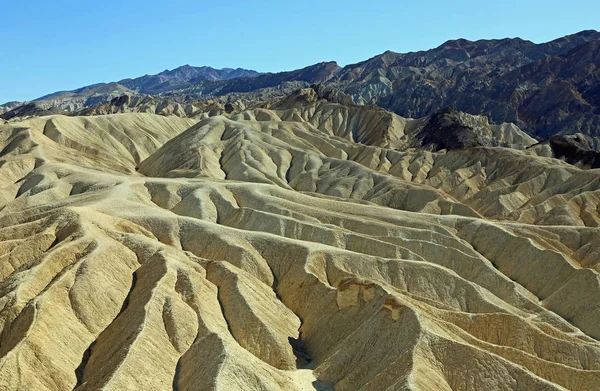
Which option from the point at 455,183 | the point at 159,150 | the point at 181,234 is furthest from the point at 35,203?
the point at 455,183

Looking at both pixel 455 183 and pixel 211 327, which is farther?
pixel 455 183

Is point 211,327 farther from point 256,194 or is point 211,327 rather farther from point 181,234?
point 256,194

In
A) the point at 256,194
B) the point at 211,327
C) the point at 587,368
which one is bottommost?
the point at 587,368

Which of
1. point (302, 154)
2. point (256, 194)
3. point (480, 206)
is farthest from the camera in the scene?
point (302, 154)

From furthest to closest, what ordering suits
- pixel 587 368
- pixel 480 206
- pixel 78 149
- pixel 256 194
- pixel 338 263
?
pixel 78 149 → pixel 480 206 → pixel 256 194 → pixel 338 263 → pixel 587 368

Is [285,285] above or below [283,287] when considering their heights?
above

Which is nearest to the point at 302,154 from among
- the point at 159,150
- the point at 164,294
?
the point at 159,150

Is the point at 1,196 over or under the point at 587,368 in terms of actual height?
over
